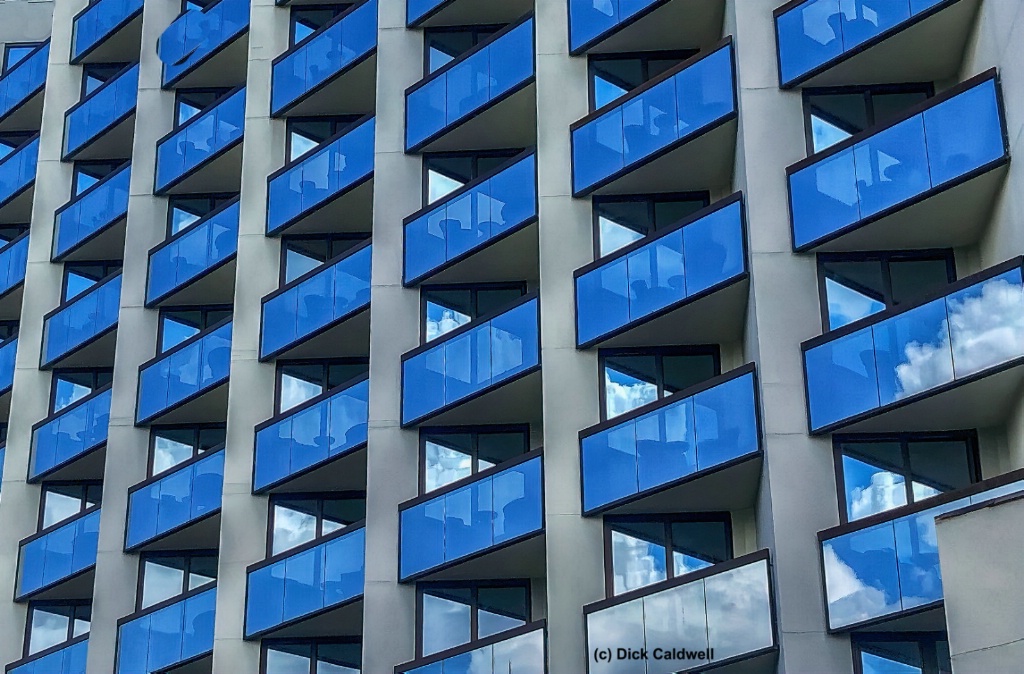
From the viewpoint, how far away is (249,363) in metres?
33.6

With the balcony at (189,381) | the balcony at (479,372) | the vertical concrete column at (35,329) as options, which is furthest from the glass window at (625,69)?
the vertical concrete column at (35,329)

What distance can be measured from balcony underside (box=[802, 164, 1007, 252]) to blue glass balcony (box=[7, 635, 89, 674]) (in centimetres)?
1932

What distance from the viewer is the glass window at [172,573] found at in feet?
114

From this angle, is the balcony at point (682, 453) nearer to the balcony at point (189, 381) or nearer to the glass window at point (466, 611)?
the glass window at point (466, 611)

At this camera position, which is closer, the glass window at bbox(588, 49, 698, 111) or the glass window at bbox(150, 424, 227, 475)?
the glass window at bbox(588, 49, 698, 111)

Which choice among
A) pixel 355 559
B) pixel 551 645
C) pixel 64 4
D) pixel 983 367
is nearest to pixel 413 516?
pixel 355 559

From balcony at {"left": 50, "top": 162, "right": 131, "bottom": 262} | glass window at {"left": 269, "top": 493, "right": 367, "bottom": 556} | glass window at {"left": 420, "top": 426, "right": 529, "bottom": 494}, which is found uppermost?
balcony at {"left": 50, "top": 162, "right": 131, "bottom": 262}

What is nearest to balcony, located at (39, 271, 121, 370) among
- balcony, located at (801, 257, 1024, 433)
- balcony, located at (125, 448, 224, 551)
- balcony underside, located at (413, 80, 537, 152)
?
balcony, located at (125, 448, 224, 551)

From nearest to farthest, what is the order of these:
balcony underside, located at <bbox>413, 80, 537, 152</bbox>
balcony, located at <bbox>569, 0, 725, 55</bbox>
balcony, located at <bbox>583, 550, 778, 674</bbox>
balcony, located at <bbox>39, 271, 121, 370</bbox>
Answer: balcony, located at <bbox>583, 550, 778, 674</bbox> → balcony, located at <bbox>569, 0, 725, 55</bbox> → balcony underside, located at <bbox>413, 80, 537, 152</bbox> → balcony, located at <bbox>39, 271, 121, 370</bbox>

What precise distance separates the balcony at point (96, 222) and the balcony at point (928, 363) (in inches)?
855

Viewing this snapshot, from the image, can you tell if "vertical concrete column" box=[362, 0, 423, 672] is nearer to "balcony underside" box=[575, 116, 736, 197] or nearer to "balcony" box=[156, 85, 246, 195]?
"balcony underside" box=[575, 116, 736, 197]

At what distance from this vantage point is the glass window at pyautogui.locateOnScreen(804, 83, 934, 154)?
25.9 meters

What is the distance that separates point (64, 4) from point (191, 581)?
19124 mm

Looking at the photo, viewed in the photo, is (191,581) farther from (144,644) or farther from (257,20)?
(257,20)
